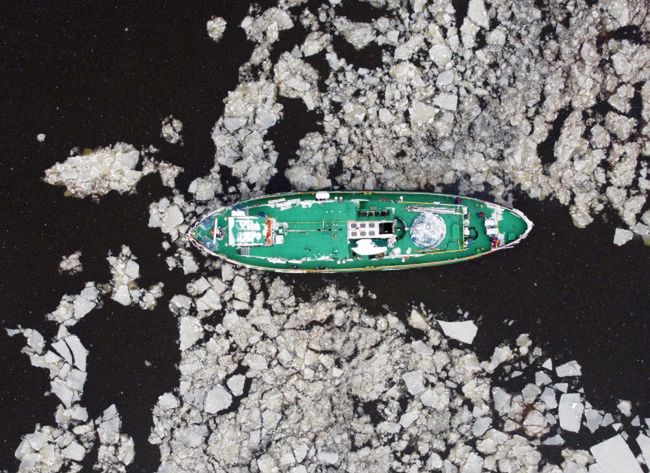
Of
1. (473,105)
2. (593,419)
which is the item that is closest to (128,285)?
(473,105)

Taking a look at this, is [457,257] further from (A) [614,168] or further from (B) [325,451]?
(B) [325,451]

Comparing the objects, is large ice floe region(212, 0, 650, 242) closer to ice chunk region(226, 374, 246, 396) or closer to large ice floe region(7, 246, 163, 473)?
large ice floe region(7, 246, 163, 473)

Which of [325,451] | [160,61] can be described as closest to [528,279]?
[325,451]

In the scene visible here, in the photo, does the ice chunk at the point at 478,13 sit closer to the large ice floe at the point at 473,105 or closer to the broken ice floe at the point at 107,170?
the large ice floe at the point at 473,105

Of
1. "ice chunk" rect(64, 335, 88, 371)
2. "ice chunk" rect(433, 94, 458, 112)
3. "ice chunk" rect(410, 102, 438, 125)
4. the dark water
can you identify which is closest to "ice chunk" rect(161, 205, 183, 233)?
the dark water

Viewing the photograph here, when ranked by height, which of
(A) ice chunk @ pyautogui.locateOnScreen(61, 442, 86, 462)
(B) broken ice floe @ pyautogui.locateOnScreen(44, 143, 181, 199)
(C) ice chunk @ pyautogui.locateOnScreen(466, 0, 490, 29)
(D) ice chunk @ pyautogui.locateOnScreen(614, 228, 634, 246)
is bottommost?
(A) ice chunk @ pyautogui.locateOnScreen(61, 442, 86, 462)

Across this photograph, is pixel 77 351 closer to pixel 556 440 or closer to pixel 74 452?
pixel 74 452

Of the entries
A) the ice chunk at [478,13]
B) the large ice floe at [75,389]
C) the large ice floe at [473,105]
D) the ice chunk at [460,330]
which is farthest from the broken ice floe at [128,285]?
the ice chunk at [478,13]
